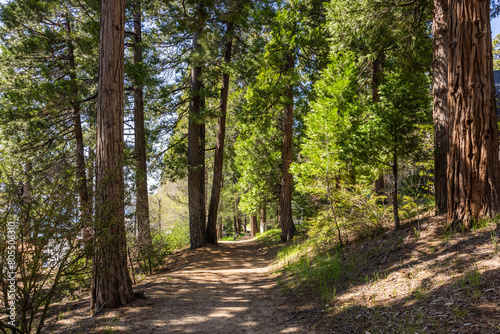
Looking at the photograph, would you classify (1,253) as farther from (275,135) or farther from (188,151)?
→ (275,135)

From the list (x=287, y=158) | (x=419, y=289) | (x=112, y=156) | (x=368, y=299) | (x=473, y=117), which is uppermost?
(x=287, y=158)

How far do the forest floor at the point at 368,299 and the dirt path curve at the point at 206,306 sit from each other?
0.02 m

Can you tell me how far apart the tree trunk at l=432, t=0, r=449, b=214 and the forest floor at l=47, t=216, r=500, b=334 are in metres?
0.71

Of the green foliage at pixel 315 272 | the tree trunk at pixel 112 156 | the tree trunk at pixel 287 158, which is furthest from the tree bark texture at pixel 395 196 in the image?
the tree trunk at pixel 287 158

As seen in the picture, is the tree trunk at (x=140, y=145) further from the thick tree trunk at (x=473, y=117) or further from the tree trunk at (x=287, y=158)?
the thick tree trunk at (x=473, y=117)

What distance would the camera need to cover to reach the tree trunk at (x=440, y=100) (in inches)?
248

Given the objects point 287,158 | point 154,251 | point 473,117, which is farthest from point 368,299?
point 287,158

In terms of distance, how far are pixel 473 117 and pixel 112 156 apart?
662 centimetres

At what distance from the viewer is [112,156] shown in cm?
528

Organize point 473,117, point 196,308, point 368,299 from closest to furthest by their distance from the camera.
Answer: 1. point 368,299
2. point 473,117
3. point 196,308

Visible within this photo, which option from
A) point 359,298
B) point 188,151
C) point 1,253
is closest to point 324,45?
point 188,151

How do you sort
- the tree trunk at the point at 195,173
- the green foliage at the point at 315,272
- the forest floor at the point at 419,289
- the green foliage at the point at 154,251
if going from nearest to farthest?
the forest floor at the point at 419,289 → the green foliage at the point at 315,272 → the green foliage at the point at 154,251 → the tree trunk at the point at 195,173

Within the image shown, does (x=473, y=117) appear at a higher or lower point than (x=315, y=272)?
higher

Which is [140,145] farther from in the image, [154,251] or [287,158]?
[287,158]
